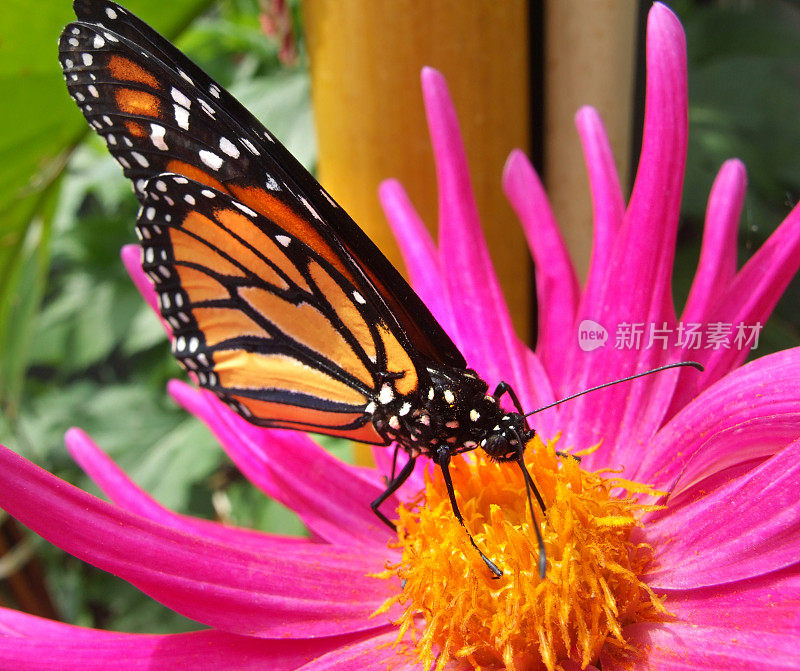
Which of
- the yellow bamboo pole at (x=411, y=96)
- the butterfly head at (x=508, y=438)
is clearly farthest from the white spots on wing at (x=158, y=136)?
the butterfly head at (x=508, y=438)

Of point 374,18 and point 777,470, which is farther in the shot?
point 374,18

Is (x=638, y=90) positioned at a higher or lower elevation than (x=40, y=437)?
higher

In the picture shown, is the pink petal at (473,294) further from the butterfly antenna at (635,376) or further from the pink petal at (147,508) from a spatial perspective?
the pink petal at (147,508)

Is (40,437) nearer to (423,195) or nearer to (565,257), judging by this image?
(423,195)

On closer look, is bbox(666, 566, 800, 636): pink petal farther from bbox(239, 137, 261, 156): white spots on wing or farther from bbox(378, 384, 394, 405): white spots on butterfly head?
bbox(239, 137, 261, 156): white spots on wing

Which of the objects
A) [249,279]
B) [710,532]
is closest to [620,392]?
[710,532]

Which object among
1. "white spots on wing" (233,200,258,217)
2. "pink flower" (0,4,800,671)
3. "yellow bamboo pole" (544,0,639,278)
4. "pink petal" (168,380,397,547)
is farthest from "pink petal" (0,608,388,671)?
"yellow bamboo pole" (544,0,639,278)

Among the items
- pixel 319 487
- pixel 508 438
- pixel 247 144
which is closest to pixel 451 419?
pixel 508 438
